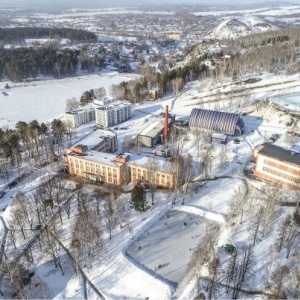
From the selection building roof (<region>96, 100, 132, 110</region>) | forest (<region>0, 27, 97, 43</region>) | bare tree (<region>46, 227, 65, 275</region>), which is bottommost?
bare tree (<region>46, 227, 65, 275</region>)

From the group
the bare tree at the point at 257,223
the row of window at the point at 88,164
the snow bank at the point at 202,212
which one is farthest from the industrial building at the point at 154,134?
the bare tree at the point at 257,223

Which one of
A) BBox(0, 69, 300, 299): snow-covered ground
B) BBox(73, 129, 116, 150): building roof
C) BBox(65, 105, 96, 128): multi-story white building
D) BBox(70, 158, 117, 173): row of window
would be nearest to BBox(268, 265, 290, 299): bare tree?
BBox(0, 69, 300, 299): snow-covered ground

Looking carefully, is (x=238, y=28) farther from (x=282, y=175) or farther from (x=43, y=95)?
(x=282, y=175)

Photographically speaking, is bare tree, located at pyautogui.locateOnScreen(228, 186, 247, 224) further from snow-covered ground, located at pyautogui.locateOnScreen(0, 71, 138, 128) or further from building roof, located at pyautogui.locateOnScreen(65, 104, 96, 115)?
snow-covered ground, located at pyautogui.locateOnScreen(0, 71, 138, 128)

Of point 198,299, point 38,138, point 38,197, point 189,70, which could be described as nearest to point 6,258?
point 38,197

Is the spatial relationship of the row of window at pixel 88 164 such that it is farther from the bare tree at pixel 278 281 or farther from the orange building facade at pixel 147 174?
the bare tree at pixel 278 281

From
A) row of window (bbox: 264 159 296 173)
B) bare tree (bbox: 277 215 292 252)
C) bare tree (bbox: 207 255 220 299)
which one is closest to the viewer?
bare tree (bbox: 207 255 220 299)
